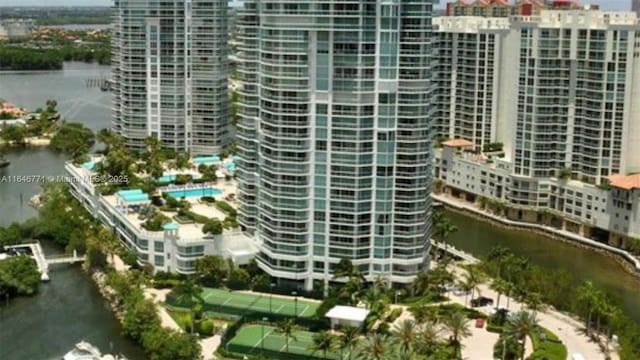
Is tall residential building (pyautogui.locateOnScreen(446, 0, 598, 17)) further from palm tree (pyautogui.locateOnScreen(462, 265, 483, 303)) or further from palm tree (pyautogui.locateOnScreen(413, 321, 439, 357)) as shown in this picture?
palm tree (pyautogui.locateOnScreen(413, 321, 439, 357))

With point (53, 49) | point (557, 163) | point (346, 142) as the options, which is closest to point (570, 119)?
point (557, 163)

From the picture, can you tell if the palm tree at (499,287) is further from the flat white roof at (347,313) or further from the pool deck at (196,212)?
the pool deck at (196,212)

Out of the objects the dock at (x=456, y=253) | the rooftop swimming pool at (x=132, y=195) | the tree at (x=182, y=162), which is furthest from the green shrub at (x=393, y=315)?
the tree at (x=182, y=162)

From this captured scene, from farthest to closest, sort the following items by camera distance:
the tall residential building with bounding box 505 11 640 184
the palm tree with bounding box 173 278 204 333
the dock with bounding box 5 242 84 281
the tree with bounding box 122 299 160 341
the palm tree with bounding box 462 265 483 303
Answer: the tall residential building with bounding box 505 11 640 184, the dock with bounding box 5 242 84 281, the palm tree with bounding box 462 265 483 303, the palm tree with bounding box 173 278 204 333, the tree with bounding box 122 299 160 341

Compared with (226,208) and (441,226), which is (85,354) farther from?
(441,226)

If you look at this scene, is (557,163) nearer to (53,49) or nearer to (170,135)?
(170,135)

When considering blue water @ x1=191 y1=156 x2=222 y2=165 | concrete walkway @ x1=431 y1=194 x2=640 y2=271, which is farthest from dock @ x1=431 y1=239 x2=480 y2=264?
blue water @ x1=191 y1=156 x2=222 y2=165
